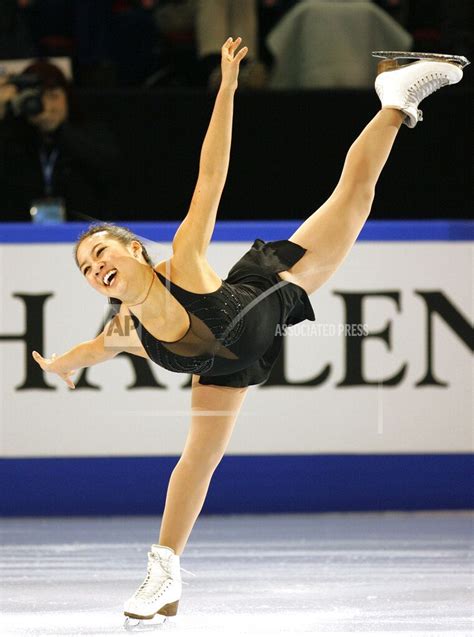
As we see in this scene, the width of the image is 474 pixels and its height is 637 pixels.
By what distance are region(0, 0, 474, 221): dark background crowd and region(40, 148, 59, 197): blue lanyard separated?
6cm

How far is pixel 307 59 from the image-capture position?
561cm

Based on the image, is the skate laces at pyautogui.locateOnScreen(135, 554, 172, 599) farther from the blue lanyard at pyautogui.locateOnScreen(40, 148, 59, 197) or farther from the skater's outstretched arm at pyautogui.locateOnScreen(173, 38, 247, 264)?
the blue lanyard at pyautogui.locateOnScreen(40, 148, 59, 197)

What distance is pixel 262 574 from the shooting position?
398 cm

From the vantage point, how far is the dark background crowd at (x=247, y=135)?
5320 mm

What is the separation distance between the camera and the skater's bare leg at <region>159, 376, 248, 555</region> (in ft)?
11.2

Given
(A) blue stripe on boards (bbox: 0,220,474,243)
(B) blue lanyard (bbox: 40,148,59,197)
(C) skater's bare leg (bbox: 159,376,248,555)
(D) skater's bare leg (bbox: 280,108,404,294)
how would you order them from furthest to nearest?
(B) blue lanyard (bbox: 40,148,59,197) → (A) blue stripe on boards (bbox: 0,220,474,243) → (D) skater's bare leg (bbox: 280,108,404,294) → (C) skater's bare leg (bbox: 159,376,248,555)

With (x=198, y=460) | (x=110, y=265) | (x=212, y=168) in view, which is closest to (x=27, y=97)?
(x=110, y=265)

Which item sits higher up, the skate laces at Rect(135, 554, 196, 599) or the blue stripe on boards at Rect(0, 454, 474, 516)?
the skate laces at Rect(135, 554, 196, 599)

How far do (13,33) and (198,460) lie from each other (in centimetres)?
280

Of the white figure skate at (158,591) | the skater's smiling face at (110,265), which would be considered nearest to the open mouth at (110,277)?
the skater's smiling face at (110,265)

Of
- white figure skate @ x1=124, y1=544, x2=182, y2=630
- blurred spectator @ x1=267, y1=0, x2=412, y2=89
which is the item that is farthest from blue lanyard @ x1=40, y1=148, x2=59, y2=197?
white figure skate @ x1=124, y1=544, x2=182, y2=630

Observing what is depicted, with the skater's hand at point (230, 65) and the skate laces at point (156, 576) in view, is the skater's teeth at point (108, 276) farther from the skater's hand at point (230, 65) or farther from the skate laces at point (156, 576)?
the skate laces at point (156, 576)

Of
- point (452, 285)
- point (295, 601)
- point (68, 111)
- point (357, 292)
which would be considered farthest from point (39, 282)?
point (295, 601)

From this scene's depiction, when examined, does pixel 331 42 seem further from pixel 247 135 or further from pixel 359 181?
pixel 359 181
